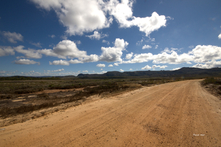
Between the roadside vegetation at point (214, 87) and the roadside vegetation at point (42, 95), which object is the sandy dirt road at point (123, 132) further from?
the roadside vegetation at point (214, 87)

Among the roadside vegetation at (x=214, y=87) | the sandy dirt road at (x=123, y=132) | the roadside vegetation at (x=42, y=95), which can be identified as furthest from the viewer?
the roadside vegetation at (x=214, y=87)

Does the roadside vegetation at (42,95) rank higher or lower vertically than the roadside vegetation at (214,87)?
lower

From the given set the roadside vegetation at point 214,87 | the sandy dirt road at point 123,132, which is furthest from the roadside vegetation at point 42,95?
the roadside vegetation at point 214,87

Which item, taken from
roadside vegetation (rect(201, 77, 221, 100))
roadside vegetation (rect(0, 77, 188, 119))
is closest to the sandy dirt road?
roadside vegetation (rect(0, 77, 188, 119))

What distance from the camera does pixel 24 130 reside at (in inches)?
190

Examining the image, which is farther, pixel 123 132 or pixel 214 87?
pixel 214 87

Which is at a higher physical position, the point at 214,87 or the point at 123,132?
the point at 214,87

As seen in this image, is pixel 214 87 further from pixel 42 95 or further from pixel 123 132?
pixel 42 95

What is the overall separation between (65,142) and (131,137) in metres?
2.63

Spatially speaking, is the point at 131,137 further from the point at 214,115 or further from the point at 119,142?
the point at 214,115

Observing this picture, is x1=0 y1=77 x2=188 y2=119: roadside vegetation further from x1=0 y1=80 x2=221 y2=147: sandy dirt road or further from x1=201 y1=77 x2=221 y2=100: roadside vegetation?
x1=201 y1=77 x2=221 y2=100: roadside vegetation

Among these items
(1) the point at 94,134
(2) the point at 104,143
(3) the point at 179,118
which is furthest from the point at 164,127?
(1) the point at 94,134

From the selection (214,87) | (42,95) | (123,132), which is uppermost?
(214,87)

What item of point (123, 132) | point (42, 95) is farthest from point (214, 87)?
point (42, 95)
